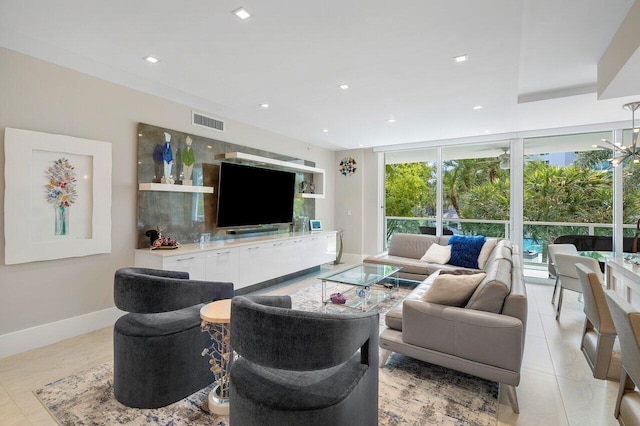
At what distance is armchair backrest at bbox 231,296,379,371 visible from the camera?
139 cm

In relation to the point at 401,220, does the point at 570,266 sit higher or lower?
lower

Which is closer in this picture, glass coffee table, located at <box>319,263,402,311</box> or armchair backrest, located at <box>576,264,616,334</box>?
armchair backrest, located at <box>576,264,616,334</box>

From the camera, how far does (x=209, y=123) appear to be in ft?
14.9

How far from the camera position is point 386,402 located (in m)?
2.19

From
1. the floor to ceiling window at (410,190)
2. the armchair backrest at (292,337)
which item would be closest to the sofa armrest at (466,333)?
the armchair backrest at (292,337)

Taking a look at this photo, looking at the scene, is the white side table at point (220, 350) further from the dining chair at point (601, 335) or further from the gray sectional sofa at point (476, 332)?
the dining chair at point (601, 335)

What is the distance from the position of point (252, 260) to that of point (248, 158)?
157 centimetres

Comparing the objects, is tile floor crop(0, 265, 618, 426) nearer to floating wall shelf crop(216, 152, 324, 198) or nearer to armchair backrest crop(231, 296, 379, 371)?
armchair backrest crop(231, 296, 379, 371)

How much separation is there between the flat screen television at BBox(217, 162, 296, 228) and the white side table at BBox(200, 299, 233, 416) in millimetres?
2585

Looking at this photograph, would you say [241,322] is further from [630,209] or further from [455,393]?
[630,209]

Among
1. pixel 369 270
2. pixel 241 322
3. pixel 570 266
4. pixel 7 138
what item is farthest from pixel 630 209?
pixel 7 138

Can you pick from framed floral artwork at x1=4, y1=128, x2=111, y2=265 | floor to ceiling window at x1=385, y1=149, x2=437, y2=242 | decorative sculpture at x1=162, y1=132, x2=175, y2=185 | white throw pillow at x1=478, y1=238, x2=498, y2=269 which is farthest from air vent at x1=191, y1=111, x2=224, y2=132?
white throw pillow at x1=478, y1=238, x2=498, y2=269

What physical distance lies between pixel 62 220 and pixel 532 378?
4.46 m

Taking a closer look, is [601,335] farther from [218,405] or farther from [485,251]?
[218,405]
